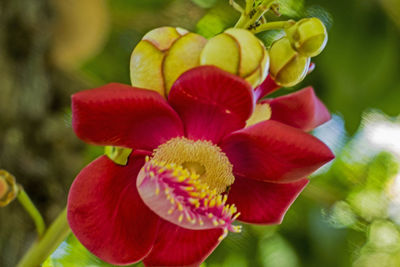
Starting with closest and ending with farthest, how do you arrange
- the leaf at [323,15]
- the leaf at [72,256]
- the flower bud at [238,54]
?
the flower bud at [238,54]
the leaf at [72,256]
the leaf at [323,15]

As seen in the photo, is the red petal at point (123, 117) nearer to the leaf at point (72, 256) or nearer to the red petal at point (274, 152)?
the red petal at point (274, 152)

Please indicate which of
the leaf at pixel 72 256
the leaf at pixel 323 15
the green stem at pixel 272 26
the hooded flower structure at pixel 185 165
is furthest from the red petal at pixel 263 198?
the leaf at pixel 323 15

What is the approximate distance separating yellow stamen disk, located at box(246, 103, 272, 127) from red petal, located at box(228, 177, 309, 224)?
39 mm

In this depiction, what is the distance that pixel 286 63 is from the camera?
34 cm

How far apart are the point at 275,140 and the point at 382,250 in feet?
2.45

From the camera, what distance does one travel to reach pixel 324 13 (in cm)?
93

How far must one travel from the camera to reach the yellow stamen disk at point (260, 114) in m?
0.38

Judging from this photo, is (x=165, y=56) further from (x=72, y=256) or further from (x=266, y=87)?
(x=72, y=256)

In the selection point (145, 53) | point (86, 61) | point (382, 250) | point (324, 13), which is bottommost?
point (382, 250)

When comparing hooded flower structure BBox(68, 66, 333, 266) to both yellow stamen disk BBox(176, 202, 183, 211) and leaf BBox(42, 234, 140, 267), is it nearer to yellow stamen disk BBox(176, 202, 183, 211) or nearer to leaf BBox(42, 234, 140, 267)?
yellow stamen disk BBox(176, 202, 183, 211)

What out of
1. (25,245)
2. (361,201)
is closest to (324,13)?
(361,201)

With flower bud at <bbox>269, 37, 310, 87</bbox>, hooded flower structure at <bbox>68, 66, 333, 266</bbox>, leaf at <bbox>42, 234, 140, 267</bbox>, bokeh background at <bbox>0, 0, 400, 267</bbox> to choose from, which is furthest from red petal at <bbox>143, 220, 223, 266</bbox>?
bokeh background at <bbox>0, 0, 400, 267</bbox>

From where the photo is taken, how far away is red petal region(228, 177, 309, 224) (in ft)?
1.24

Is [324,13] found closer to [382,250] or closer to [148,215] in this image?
[382,250]
